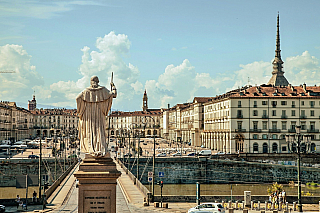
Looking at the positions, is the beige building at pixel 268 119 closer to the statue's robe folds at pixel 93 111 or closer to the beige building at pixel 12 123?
the beige building at pixel 12 123

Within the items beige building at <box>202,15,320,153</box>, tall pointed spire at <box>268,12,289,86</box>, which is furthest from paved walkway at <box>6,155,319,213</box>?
tall pointed spire at <box>268,12,289,86</box>

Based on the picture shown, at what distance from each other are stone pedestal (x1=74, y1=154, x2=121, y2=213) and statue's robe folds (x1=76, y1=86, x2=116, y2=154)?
0.93m

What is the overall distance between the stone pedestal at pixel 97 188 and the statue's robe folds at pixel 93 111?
3.06 ft

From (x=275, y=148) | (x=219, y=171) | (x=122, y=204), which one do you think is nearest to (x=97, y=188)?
(x=122, y=204)

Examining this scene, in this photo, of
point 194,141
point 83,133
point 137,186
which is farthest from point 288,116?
point 83,133

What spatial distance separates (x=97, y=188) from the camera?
15195 millimetres

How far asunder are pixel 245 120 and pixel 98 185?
3603 inches

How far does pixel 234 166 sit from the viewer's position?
94500 mm

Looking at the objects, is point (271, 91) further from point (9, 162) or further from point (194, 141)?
point (9, 162)

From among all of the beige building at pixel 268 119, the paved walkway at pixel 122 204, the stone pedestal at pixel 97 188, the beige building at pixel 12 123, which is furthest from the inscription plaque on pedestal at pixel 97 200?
the beige building at pixel 12 123

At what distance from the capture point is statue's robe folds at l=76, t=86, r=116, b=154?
16016 millimetres

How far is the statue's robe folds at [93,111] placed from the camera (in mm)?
16016

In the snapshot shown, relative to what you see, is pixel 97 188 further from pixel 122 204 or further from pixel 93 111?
pixel 122 204

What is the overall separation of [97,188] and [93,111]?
2.76 m
